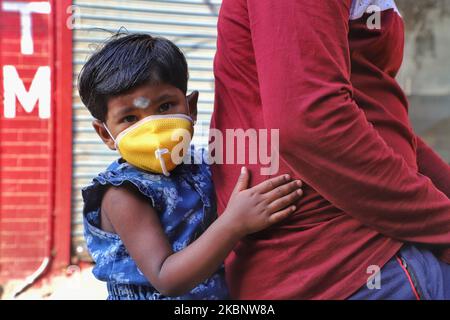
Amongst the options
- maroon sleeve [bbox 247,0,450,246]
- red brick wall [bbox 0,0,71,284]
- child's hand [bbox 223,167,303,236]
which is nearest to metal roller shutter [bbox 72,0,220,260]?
red brick wall [bbox 0,0,71,284]

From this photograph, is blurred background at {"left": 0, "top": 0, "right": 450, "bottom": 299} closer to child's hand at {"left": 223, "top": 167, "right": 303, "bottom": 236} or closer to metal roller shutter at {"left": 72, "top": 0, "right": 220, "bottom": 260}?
metal roller shutter at {"left": 72, "top": 0, "right": 220, "bottom": 260}

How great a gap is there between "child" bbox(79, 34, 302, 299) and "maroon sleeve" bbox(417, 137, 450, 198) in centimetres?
62

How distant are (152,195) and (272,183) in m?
0.31

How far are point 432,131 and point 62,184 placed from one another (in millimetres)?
2874

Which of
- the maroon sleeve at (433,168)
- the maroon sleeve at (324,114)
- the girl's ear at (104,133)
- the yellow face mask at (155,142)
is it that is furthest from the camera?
the maroon sleeve at (433,168)

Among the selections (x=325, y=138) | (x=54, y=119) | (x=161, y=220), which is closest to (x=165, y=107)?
(x=161, y=220)

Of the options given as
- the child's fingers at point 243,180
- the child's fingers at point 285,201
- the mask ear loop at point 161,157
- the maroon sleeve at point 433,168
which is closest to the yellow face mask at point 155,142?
the mask ear loop at point 161,157

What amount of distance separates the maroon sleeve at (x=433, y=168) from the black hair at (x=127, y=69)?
28.9 inches

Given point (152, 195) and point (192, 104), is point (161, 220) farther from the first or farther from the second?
point (192, 104)

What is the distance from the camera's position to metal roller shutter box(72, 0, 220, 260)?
383cm

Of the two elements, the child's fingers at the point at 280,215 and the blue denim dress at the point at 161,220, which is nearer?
the child's fingers at the point at 280,215

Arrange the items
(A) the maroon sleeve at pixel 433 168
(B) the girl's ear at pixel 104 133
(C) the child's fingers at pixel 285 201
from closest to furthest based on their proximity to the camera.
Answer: (C) the child's fingers at pixel 285 201 → (B) the girl's ear at pixel 104 133 → (A) the maroon sleeve at pixel 433 168

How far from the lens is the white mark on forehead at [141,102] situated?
141 centimetres

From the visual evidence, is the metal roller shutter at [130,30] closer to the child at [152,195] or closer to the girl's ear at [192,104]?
the girl's ear at [192,104]
